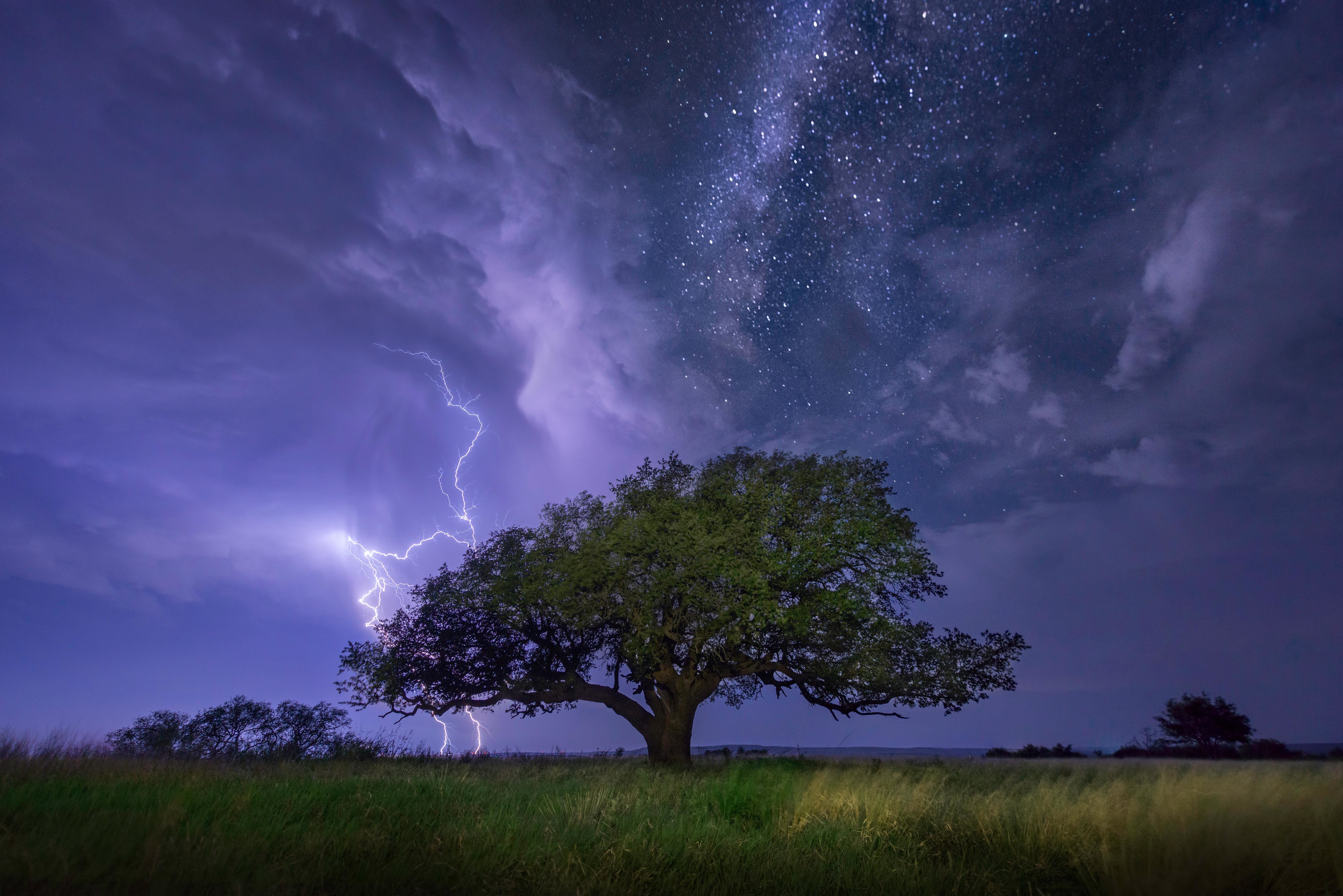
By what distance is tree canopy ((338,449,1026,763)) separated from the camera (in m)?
17.9

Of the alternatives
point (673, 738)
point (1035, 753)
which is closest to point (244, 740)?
point (673, 738)

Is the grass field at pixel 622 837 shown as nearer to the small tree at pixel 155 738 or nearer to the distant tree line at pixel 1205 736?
the small tree at pixel 155 738

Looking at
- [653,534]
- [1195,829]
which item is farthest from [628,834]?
[653,534]

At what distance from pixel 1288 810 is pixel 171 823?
12.2m

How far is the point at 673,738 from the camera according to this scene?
19.8 m

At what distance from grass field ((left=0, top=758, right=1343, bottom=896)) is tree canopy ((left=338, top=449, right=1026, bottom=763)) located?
319 inches

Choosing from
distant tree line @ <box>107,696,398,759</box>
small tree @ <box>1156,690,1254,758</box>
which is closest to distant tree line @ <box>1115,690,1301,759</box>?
small tree @ <box>1156,690,1254,758</box>

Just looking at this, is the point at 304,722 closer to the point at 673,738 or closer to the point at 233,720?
the point at 233,720

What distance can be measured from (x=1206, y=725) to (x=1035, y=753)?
8657 millimetres

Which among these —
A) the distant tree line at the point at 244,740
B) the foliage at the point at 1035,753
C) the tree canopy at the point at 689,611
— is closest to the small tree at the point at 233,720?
the distant tree line at the point at 244,740

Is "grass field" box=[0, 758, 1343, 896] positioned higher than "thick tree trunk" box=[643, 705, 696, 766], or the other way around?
"thick tree trunk" box=[643, 705, 696, 766]

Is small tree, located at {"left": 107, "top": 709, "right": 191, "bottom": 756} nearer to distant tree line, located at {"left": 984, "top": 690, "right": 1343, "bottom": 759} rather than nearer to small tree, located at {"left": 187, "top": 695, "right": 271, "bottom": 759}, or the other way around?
small tree, located at {"left": 187, "top": 695, "right": 271, "bottom": 759}

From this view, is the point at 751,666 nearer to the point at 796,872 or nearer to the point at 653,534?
the point at 653,534

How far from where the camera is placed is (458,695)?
835 inches
